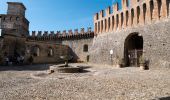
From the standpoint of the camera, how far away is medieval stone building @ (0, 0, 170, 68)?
17188mm

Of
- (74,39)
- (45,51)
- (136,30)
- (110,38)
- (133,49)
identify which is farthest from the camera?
(74,39)

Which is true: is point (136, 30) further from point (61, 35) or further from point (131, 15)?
point (61, 35)

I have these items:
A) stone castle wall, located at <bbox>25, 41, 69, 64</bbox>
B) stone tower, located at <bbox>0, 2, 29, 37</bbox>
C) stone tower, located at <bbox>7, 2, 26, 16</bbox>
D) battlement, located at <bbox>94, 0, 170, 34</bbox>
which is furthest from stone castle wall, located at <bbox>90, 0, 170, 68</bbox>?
stone tower, located at <bbox>7, 2, 26, 16</bbox>

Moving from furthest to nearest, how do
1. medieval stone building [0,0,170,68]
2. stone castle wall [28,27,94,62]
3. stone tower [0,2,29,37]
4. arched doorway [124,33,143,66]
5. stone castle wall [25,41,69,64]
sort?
stone tower [0,2,29,37] → stone castle wall [28,27,94,62] → stone castle wall [25,41,69,64] → arched doorway [124,33,143,66] → medieval stone building [0,0,170,68]

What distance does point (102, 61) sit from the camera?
25.3 meters

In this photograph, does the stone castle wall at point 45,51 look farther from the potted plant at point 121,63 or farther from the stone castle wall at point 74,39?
the potted plant at point 121,63

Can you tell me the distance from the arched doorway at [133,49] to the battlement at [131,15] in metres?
1.49

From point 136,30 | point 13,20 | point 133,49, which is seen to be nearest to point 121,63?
point 133,49

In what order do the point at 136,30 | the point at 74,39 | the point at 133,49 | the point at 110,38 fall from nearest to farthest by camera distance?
the point at 136,30 < the point at 133,49 < the point at 110,38 < the point at 74,39

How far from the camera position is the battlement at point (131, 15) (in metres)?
17.7

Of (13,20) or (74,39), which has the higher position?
(13,20)

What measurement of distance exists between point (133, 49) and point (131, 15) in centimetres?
377

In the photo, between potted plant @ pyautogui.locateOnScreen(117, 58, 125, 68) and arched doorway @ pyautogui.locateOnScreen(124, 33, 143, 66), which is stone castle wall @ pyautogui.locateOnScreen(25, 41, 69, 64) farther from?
arched doorway @ pyautogui.locateOnScreen(124, 33, 143, 66)

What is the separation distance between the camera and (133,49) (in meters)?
21.6
